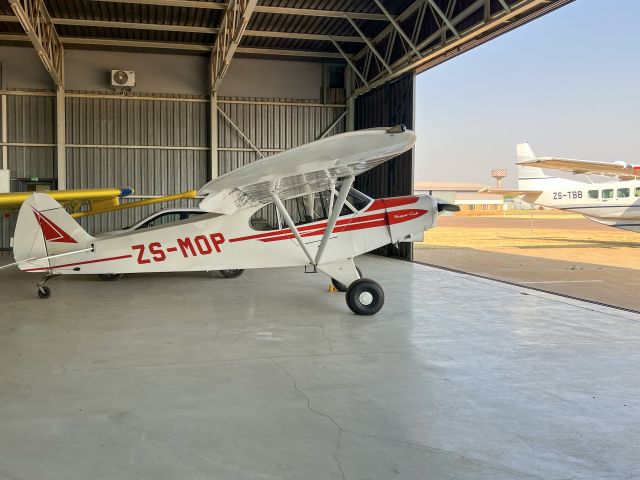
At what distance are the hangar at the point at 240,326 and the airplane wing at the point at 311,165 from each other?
5.60 ft

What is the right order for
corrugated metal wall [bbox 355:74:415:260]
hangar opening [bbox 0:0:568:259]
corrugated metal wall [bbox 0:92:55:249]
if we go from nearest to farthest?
hangar opening [bbox 0:0:568:259]
corrugated metal wall [bbox 355:74:415:260]
corrugated metal wall [bbox 0:92:55:249]

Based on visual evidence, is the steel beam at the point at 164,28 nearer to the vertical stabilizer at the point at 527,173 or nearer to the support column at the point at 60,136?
the support column at the point at 60,136

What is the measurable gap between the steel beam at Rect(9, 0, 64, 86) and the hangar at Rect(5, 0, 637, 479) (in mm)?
107

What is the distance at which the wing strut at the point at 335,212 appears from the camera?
7.23 meters

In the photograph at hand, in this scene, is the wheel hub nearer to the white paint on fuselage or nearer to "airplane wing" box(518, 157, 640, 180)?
"airplane wing" box(518, 157, 640, 180)

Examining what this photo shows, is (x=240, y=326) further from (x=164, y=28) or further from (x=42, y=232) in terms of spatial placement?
(x=164, y=28)

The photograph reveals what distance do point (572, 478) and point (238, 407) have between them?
2191 mm

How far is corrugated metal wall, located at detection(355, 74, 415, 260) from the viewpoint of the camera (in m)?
15.8

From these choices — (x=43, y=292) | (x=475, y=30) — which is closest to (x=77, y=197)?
(x=43, y=292)

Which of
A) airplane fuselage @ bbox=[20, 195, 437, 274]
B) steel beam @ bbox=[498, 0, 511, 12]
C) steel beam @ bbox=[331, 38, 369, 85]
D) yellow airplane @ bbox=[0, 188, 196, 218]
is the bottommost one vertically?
airplane fuselage @ bbox=[20, 195, 437, 274]

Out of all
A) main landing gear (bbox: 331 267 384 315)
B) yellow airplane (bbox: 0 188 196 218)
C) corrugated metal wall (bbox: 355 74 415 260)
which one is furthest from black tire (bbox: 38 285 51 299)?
corrugated metal wall (bbox: 355 74 415 260)

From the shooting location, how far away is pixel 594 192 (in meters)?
24.4

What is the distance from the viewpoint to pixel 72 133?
17.6 m

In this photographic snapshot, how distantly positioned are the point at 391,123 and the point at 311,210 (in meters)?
9.16
